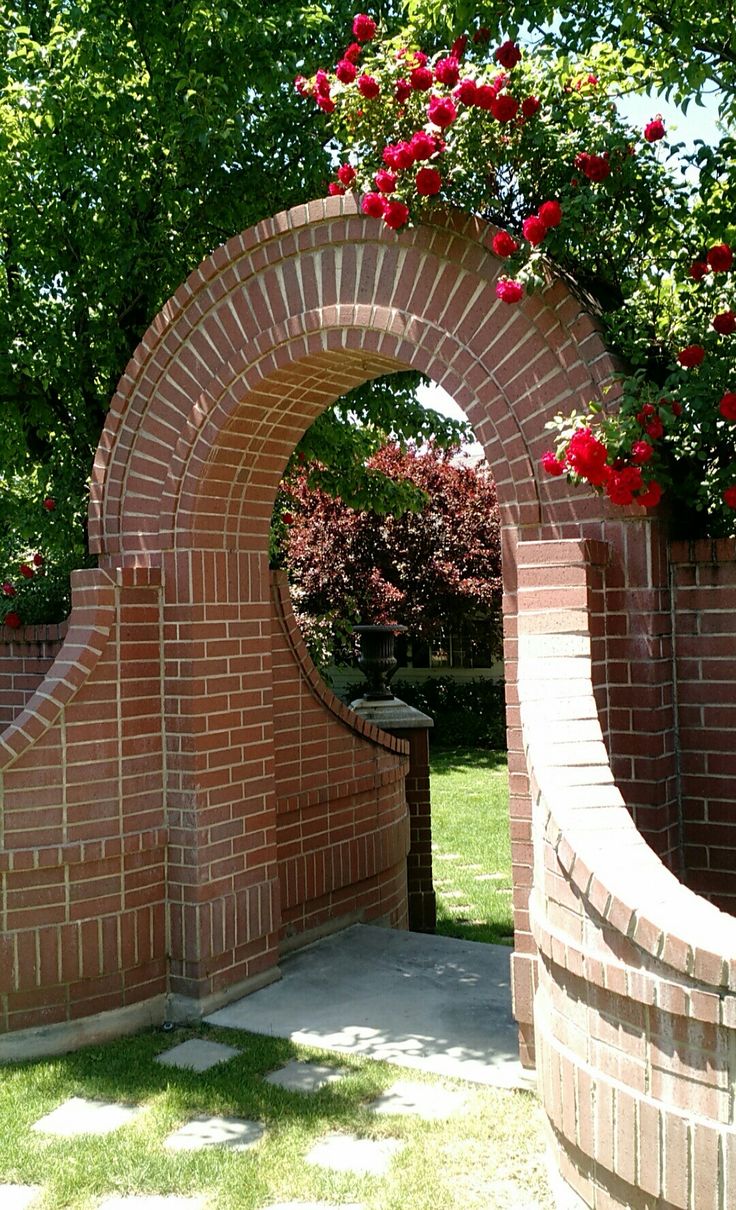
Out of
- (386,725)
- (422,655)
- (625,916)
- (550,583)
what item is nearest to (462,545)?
(422,655)

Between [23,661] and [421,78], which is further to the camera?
[23,661]

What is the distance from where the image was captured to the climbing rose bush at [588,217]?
4.02 meters

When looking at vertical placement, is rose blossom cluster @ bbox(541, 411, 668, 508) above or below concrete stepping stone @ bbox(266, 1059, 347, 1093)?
above

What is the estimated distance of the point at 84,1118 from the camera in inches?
171

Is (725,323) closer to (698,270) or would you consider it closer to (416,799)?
(698,270)

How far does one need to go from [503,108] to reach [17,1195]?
14.1ft

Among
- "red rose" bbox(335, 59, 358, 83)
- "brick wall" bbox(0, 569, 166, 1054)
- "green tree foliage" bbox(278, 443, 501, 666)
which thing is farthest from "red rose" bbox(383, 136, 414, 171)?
"green tree foliage" bbox(278, 443, 501, 666)

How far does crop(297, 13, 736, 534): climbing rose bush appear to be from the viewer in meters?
4.02

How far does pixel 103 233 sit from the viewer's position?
22.7 ft

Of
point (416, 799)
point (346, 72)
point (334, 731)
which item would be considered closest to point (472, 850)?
point (416, 799)

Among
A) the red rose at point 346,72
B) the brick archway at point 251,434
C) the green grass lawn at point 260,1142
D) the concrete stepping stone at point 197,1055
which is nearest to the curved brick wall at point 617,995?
the green grass lawn at point 260,1142

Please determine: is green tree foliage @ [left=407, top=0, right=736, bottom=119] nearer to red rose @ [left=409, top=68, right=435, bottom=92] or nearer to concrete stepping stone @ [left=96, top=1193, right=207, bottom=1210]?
red rose @ [left=409, top=68, right=435, bottom=92]

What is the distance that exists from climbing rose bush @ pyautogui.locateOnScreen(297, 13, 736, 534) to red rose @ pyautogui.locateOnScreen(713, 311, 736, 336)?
0.01 metres

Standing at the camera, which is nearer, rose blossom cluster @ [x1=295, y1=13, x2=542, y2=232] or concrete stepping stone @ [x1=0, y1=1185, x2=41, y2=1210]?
concrete stepping stone @ [x1=0, y1=1185, x2=41, y2=1210]
